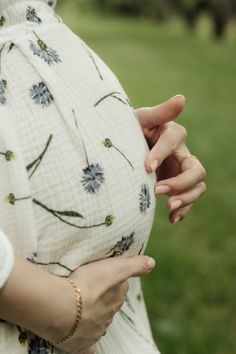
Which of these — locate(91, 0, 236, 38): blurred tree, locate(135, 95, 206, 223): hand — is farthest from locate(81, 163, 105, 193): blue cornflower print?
locate(91, 0, 236, 38): blurred tree

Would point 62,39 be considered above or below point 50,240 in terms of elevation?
above

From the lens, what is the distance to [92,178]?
123 cm

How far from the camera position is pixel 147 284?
3441 millimetres

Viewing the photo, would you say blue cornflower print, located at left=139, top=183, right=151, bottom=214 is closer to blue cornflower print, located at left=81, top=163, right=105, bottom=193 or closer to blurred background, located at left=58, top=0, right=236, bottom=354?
blue cornflower print, located at left=81, top=163, right=105, bottom=193

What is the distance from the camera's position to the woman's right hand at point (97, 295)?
3.90ft

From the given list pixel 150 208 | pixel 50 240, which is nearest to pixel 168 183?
pixel 150 208

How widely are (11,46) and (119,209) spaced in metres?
0.34

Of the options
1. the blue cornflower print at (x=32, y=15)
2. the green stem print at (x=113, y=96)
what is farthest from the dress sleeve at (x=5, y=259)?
the blue cornflower print at (x=32, y=15)

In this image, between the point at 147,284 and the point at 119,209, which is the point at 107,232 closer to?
the point at 119,209

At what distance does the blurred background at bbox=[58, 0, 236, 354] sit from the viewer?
311 cm

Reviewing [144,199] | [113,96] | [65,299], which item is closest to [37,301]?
[65,299]

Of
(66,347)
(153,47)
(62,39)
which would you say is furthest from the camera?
(153,47)

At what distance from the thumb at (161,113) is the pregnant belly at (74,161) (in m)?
0.17

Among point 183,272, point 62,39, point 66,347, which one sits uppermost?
point 62,39
